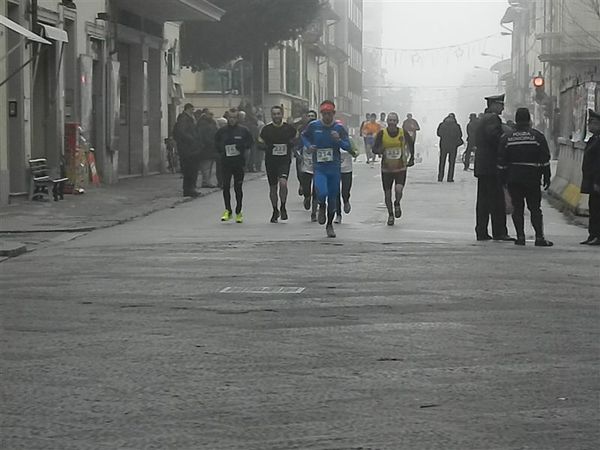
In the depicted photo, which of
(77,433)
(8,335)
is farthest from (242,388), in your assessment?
(8,335)

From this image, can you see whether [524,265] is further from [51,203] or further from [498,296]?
[51,203]

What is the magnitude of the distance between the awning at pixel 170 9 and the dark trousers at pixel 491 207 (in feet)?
59.5

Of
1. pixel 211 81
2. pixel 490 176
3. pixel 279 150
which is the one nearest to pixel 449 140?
pixel 279 150

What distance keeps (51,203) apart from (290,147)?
565 centimetres

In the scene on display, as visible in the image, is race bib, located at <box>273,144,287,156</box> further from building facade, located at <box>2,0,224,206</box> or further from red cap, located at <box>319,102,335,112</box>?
building facade, located at <box>2,0,224,206</box>

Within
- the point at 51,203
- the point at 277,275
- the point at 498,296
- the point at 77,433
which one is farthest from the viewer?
the point at 51,203

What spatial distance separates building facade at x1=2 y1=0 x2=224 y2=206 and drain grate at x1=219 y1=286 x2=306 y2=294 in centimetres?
1192

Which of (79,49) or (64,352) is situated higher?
(79,49)

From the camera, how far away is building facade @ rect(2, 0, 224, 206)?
88.0 ft

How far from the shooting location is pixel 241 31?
56.3 meters

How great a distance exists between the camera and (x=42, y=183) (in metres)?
26.9

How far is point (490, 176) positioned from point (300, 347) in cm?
968

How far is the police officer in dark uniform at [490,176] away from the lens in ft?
61.0

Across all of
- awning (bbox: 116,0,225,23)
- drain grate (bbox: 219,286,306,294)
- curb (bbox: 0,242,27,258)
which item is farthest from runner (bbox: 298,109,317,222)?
awning (bbox: 116,0,225,23)
